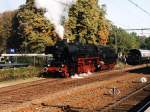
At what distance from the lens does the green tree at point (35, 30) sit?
5663 cm

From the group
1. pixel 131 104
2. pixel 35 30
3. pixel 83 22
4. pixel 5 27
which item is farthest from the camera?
pixel 5 27

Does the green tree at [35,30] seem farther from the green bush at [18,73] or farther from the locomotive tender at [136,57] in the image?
the green bush at [18,73]

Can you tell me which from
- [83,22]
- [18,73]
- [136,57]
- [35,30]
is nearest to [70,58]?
[18,73]

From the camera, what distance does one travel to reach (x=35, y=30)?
5791 cm

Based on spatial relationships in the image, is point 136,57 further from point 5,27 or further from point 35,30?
point 5,27

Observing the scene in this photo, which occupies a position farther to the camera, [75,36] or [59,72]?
[75,36]

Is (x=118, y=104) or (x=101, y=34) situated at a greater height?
(x=101, y=34)

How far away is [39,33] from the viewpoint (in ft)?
189

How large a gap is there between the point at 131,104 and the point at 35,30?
130 ft

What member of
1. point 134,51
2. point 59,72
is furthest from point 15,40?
point 59,72

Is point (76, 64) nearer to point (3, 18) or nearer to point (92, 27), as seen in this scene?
point (92, 27)

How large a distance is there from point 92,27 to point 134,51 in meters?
10.1

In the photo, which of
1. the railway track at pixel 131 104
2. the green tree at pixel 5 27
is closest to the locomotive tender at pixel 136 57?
the green tree at pixel 5 27

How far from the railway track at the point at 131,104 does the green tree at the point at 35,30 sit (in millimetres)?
32833
